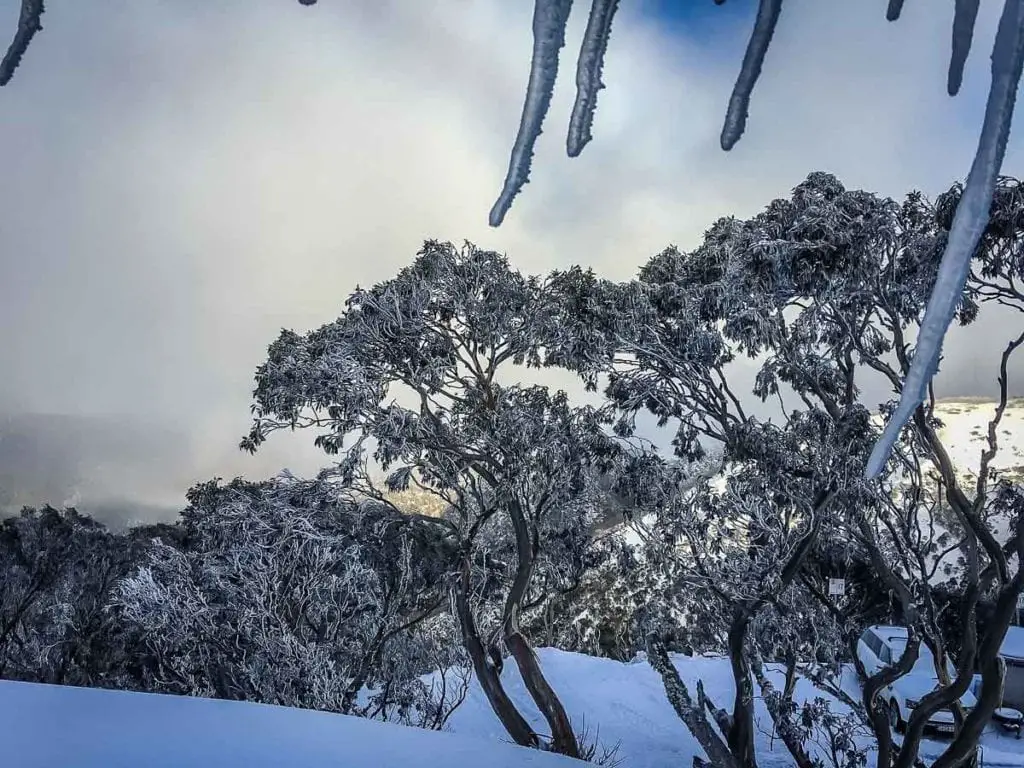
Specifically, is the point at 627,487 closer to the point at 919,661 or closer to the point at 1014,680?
the point at 919,661

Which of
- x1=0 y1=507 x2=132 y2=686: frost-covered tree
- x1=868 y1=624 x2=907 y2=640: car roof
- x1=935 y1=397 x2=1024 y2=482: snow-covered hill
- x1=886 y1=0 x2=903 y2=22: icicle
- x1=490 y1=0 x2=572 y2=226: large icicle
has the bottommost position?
x1=0 y1=507 x2=132 y2=686: frost-covered tree

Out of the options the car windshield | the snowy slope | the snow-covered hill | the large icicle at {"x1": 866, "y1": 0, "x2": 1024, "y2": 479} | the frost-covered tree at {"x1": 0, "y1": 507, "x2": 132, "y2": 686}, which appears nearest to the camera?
the large icicle at {"x1": 866, "y1": 0, "x2": 1024, "y2": 479}

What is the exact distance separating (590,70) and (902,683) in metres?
8.43

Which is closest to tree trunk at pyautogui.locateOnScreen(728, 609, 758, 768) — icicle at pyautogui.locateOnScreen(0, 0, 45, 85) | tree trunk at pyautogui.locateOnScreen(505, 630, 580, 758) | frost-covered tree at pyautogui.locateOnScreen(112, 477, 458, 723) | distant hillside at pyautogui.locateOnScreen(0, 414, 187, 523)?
tree trunk at pyautogui.locateOnScreen(505, 630, 580, 758)

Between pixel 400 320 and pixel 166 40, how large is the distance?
2.88m

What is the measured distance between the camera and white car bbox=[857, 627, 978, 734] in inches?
275

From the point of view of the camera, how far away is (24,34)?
0.94 m

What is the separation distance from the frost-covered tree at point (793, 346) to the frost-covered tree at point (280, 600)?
10.4 ft

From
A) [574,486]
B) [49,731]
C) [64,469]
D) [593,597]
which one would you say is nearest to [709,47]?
[49,731]

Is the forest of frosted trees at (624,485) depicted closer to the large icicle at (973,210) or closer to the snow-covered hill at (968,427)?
the snow-covered hill at (968,427)

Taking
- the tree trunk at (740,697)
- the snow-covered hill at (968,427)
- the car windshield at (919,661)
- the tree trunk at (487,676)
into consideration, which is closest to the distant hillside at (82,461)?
the tree trunk at (487,676)

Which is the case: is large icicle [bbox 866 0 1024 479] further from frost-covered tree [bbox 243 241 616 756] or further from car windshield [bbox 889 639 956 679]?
car windshield [bbox 889 639 956 679]

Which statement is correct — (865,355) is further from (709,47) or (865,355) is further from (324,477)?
(324,477)

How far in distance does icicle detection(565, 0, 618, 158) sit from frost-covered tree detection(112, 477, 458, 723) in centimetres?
640
